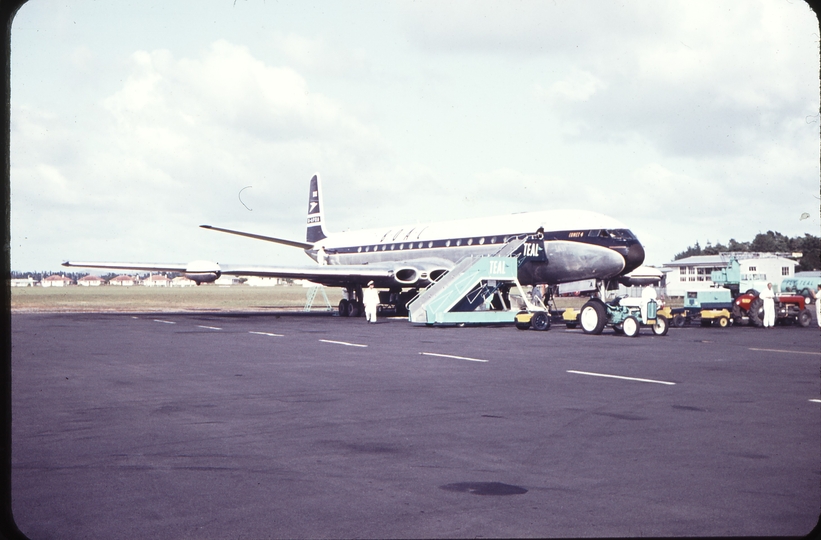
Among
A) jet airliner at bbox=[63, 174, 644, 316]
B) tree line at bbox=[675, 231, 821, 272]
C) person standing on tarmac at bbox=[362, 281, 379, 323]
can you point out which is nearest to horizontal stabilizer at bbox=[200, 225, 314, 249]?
jet airliner at bbox=[63, 174, 644, 316]

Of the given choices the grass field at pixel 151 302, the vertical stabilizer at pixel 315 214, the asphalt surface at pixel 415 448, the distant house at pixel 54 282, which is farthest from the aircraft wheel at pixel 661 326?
the distant house at pixel 54 282

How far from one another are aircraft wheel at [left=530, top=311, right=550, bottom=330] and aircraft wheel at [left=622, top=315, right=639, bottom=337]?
9.77 ft

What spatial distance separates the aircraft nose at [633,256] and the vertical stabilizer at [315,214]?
81.9 ft

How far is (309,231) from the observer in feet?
163

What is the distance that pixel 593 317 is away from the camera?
74.9 feet

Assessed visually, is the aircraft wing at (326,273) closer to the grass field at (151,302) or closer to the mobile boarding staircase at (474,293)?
the mobile boarding staircase at (474,293)

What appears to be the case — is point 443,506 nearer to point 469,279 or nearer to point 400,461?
point 400,461

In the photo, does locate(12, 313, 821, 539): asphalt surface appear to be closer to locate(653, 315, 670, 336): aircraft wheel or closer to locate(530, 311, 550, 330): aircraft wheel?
locate(653, 315, 670, 336): aircraft wheel

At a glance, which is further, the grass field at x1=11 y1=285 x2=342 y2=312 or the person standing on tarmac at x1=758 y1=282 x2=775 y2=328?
the grass field at x1=11 y1=285 x2=342 y2=312

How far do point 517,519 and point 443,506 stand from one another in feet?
1.86

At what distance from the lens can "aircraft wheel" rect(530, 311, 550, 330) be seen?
2459 cm

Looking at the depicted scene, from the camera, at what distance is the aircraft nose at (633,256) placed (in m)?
26.8

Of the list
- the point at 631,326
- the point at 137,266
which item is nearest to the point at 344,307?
the point at 137,266

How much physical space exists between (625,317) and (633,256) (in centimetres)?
490
